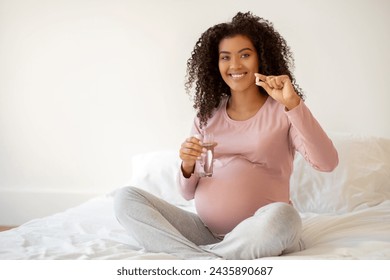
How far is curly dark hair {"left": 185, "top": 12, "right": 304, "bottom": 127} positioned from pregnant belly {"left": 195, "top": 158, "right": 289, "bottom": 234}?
0.67 feet

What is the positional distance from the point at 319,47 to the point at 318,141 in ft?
2.50

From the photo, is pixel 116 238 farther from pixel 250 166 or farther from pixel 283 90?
pixel 283 90

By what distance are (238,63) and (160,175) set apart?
66 cm

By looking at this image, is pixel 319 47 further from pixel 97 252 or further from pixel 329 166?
pixel 97 252

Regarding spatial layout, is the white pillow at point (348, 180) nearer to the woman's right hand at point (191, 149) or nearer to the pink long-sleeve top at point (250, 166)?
the pink long-sleeve top at point (250, 166)

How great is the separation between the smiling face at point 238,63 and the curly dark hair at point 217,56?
0.02 m

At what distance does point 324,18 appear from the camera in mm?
1874

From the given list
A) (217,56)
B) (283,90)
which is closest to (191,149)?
(283,90)

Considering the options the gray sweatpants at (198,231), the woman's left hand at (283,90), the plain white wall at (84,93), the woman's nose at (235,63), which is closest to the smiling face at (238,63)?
the woman's nose at (235,63)

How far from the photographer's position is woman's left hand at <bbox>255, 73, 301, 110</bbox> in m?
1.23

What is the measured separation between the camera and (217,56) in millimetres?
1564
